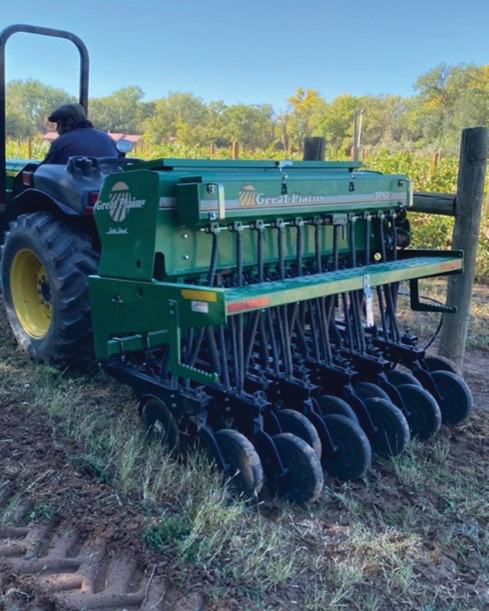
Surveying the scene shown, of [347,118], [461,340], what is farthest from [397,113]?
[461,340]

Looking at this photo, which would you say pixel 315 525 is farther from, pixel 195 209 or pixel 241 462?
pixel 195 209

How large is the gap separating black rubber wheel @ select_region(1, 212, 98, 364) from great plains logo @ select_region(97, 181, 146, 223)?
2.66 ft

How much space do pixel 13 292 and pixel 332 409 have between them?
2.57 meters

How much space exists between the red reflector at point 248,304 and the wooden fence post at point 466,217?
2.10m

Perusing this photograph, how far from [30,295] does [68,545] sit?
262cm

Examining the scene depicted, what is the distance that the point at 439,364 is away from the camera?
4.32m

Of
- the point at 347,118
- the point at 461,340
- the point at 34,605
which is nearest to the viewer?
the point at 34,605

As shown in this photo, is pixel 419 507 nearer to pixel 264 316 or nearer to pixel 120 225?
pixel 264 316

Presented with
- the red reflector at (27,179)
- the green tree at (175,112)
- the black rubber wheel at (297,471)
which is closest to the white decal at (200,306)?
the black rubber wheel at (297,471)

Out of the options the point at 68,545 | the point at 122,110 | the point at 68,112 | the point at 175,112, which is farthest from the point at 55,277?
the point at 122,110

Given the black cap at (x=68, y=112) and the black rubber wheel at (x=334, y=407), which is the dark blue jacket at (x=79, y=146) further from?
the black rubber wheel at (x=334, y=407)

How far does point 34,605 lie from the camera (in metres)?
2.26

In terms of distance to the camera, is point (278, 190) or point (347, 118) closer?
point (278, 190)

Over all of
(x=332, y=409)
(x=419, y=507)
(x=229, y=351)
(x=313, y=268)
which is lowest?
(x=419, y=507)
